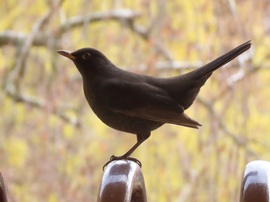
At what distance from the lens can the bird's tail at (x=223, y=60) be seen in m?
1.48

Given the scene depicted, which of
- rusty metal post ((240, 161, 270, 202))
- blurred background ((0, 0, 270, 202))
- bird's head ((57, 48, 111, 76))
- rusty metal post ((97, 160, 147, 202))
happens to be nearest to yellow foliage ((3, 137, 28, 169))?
blurred background ((0, 0, 270, 202))

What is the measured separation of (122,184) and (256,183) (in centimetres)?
20

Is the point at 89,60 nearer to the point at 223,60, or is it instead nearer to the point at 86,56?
the point at 86,56

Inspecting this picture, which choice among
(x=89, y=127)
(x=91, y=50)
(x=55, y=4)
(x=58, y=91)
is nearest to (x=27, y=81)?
(x=89, y=127)

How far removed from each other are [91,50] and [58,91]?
1.70m

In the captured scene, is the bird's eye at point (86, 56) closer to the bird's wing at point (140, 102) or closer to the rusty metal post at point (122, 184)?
the bird's wing at point (140, 102)

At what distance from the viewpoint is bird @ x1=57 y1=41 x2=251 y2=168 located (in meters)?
1.54

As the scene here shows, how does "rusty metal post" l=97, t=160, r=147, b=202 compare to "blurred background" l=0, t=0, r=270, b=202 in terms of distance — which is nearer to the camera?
"rusty metal post" l=97, t=160, r=147, b=202

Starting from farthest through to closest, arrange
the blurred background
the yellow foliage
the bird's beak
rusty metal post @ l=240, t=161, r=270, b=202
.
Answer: the yellow foliage, the blurred background, the bird's beak, rusty metal post @ l=240, t=161, r=270, b=202

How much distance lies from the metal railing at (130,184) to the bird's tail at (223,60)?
0.45 metres

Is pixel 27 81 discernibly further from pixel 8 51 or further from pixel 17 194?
pixel 17 194

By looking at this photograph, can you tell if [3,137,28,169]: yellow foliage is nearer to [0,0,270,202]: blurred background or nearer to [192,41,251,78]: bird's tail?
[0,0,270,202]: blurred background

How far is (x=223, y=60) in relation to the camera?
61.2 inches

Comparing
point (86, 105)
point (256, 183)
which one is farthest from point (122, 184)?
point (86, 105)
